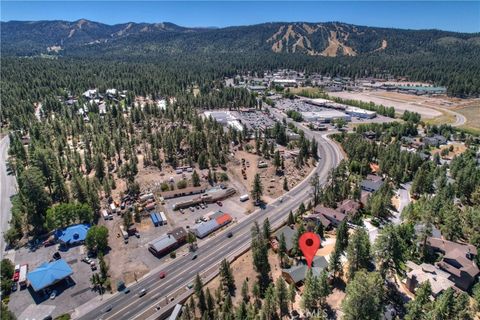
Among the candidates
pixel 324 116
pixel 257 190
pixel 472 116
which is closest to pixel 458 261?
pixel 257 190

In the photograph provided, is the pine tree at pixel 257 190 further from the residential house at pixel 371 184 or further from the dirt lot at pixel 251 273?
the residential house at pixel 371 184

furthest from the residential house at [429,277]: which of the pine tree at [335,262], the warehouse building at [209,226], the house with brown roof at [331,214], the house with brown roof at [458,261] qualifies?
the warehouse building at [209,226]

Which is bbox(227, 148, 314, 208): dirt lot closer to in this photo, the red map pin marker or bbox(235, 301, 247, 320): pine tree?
the red map pin marker

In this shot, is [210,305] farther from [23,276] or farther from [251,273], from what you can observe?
[23,276]

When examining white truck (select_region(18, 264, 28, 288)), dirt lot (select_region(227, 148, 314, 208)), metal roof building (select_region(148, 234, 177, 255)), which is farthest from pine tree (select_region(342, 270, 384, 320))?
white truck (select_region(18, 264, 28, 288))

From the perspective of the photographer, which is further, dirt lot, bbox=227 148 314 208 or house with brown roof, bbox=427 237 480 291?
dirt lot, bbox=227 148 314 208
